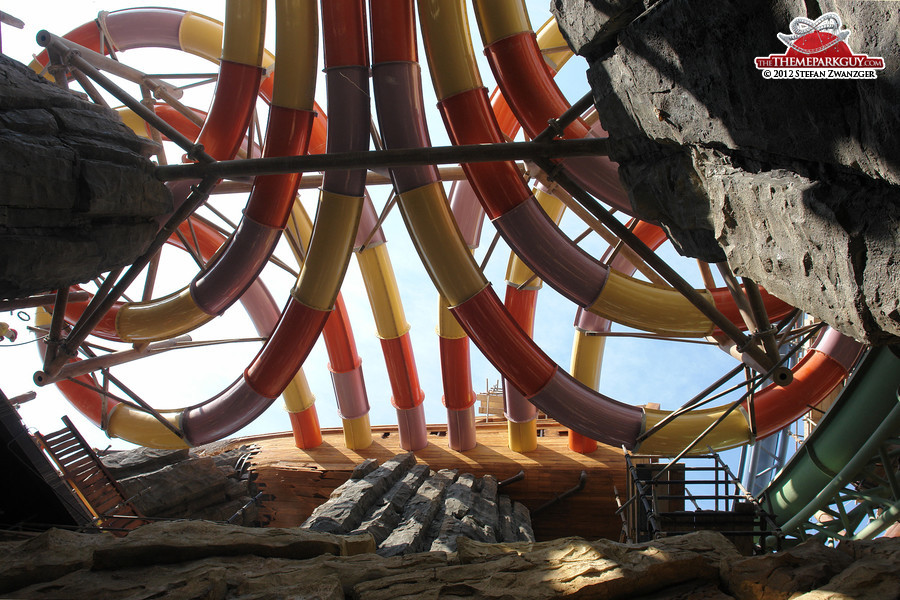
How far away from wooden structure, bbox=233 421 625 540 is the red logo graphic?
7.89 metres

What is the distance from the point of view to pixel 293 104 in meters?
5.42

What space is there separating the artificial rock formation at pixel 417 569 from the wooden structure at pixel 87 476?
3.67m

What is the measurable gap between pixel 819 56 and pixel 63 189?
478 cm

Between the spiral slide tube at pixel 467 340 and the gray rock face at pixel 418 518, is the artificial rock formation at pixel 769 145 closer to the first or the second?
the gray rock face at pixel 418 518

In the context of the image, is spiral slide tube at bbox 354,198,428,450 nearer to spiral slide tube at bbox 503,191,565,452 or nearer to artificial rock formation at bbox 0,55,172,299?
spiral slide tube at bbox 503,191,565,452

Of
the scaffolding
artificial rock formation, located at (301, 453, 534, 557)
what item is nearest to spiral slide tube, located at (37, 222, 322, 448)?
artificial rock formation, located at (301, 453, 534, 557)

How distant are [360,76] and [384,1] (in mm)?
769

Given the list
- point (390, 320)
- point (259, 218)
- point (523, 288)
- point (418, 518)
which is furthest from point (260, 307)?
point (418, 518)

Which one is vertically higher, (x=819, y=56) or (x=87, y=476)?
(x=819, y=56)

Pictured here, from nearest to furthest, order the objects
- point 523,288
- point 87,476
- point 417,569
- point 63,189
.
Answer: point 417,569 → point 63,189 → point 87,476 → point 523,288

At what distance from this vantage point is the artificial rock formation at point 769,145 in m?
1.84

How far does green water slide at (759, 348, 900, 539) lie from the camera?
477 cm

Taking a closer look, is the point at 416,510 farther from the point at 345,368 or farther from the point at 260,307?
the point at 260,307

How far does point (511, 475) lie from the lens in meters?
9.24
